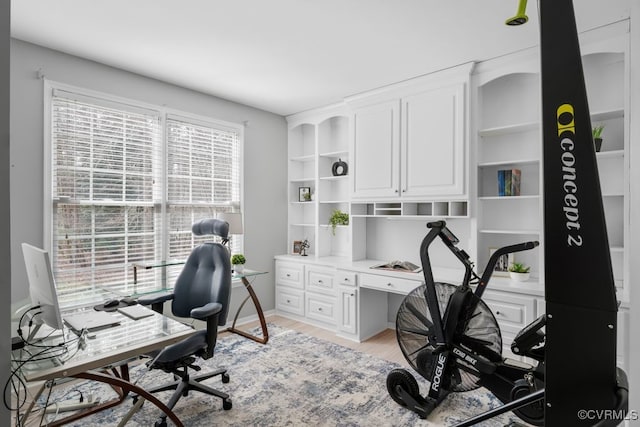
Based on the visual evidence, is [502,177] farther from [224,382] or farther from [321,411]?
[224,382]

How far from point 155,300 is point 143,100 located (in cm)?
194

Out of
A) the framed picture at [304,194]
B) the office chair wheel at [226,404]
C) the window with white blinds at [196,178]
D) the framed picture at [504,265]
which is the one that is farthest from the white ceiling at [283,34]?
the office chair wheel at [226,404]

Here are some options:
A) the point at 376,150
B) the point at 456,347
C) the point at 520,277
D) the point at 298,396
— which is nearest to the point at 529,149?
the point at 520,277

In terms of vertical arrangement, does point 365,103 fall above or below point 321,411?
above

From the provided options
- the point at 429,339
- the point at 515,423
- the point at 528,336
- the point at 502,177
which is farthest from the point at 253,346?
the point at 502,177

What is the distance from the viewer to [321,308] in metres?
4.07

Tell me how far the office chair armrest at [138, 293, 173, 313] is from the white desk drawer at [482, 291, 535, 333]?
99.1 inches

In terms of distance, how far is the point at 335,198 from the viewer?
4.57 m

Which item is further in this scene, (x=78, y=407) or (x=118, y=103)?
(x=118, y=103)

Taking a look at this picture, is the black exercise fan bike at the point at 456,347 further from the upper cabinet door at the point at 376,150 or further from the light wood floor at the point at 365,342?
the upper cabinet door at the point at 376,150

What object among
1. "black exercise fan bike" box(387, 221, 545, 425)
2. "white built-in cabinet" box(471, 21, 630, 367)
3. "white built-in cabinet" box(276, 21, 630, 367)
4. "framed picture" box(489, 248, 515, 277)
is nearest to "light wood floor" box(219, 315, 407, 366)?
"white built-in cabinet" box(276, 21, 630, 367)

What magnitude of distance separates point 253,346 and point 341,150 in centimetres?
252

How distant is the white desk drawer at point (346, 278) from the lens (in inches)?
144

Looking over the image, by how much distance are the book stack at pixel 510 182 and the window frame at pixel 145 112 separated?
2786mm
